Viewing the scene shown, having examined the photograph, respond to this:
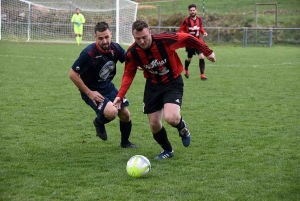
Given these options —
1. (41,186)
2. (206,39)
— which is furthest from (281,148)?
(206,39)

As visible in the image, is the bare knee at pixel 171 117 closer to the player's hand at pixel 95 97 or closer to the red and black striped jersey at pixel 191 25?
the player's hand at pixel 95 97

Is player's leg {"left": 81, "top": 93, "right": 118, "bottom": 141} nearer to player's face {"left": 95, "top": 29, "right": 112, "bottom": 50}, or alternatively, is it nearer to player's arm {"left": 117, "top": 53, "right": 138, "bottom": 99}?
player's arm {"left": 117, "top": 53, "right": 138, "bottom": 99}

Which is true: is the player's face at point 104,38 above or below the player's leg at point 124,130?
above

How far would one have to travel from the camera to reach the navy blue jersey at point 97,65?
244 inches

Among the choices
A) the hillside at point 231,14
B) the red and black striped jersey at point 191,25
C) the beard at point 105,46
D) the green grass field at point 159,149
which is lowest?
the green grass field at point 159,149

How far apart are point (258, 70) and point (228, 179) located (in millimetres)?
11067

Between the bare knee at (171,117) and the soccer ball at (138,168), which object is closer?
the soccer ball at (138,168)

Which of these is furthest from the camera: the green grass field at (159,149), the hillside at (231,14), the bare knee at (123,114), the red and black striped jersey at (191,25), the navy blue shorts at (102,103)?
the hillside at (231,14)

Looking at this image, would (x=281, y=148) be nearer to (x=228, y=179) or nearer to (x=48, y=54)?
(x=228, y=179)

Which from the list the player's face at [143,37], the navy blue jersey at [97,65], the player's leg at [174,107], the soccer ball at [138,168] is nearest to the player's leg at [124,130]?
the navy blue jersey at [97,65]

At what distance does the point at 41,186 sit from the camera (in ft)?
15.8

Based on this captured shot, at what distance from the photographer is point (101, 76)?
6.40 meters

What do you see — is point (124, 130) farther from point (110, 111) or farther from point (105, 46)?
point (105, 46)

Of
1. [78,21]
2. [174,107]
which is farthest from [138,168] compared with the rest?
[78,21]
